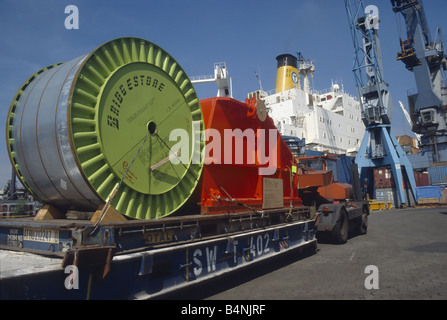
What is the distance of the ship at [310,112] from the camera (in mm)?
41125

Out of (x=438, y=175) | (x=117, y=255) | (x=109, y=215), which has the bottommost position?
(x=117, y=255)

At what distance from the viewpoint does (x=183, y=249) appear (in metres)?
4.50

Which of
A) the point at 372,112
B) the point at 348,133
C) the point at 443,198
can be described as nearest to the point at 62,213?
the point at 372,112

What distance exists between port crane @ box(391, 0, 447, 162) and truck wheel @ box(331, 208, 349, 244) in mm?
30258

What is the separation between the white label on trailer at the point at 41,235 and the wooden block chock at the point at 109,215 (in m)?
0.42

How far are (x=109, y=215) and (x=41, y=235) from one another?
0.85m

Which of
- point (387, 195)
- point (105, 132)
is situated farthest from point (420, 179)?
point (105, 132)

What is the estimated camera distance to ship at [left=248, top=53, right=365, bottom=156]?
41.1 metres

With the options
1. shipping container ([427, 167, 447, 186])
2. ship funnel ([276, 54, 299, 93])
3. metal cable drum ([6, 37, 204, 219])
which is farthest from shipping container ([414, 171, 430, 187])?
metal cable drum ([6, 37, 204, 219])

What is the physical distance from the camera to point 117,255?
12.1 feet

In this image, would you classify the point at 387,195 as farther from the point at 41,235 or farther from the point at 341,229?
the point at 41,235

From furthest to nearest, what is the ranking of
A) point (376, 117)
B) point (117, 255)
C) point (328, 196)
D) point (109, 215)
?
point (376, 117) → point (328, 196) → point (109, 215) → point (117, 255)

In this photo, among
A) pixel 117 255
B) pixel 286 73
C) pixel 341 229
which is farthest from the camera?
pixel 286 73

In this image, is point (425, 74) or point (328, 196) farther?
point (425, 74)
